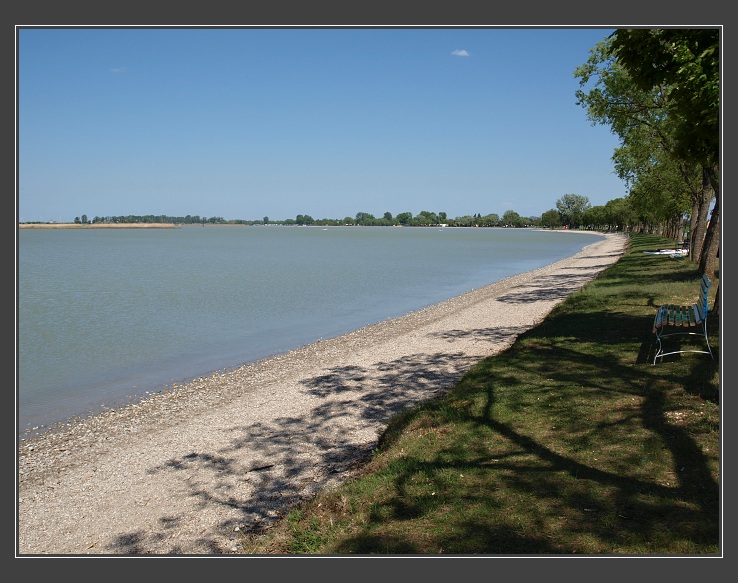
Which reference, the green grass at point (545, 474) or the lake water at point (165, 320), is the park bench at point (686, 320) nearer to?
the green grass at point (545, 474)

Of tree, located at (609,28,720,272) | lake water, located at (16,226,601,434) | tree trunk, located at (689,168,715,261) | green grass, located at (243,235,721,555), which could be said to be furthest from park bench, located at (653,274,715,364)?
tree trunk, located at (689,168,715,261)

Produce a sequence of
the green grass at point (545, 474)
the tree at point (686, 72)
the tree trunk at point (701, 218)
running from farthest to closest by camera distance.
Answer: the tree trunk at point (701, 218)
the tree at point (686, 72)
the green grass at point (545, 474)

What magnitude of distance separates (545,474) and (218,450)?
5957mm

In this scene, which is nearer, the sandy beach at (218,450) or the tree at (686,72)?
the sandy beach at (218,450)

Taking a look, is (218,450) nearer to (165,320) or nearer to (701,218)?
(165,320)

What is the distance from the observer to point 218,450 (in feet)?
32.4

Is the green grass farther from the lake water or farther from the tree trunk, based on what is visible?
the tree trunk

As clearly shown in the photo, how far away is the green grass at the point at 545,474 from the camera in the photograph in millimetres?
4812

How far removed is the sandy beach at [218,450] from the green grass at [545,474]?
0.95 metres

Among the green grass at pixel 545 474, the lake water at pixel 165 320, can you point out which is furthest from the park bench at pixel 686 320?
the lake water at pixel 165 320

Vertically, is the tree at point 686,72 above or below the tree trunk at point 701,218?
above

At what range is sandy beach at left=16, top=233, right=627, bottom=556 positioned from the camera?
290 inches

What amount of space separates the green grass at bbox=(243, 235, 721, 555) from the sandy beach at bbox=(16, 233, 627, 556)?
3.12 ft

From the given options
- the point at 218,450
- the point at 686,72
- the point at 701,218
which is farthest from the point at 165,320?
the point at 701,218
